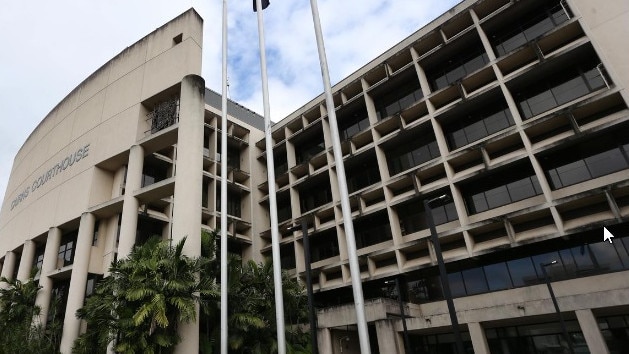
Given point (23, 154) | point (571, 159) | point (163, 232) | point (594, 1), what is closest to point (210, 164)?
point (163, 232)

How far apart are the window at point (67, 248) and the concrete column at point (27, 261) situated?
2.68 metres

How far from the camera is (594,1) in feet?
82.1

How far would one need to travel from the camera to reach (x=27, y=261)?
32.6m

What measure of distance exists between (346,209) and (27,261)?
1250 inches

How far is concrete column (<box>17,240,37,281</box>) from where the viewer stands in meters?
32.2

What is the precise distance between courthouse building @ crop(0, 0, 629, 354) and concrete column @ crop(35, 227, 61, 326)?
14 cm

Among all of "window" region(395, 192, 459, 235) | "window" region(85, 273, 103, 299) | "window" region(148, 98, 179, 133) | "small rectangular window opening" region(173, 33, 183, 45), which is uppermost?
"small rectangular window opening" region(173, 33, 183, 45)

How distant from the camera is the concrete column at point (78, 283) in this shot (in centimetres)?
2399

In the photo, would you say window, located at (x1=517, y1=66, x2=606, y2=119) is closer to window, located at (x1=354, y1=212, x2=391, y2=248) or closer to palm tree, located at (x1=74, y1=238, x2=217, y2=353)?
window, located at (x1=354, y1=212, x2=391, y2=248)

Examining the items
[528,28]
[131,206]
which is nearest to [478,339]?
[528,28]

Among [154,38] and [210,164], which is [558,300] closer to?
[210,164]

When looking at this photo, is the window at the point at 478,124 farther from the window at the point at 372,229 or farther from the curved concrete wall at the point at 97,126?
the curved concrete wall at the point at 97,126

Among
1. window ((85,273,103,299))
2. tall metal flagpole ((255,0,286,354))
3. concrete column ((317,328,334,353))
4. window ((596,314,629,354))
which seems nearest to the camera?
tall metal flagpole ((255,0,286,354))

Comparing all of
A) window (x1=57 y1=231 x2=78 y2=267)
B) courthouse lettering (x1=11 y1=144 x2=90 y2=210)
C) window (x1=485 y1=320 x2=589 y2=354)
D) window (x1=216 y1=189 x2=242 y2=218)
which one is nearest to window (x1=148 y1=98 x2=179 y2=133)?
courthouse lettering (x1=11 y1=144 x2=90 y2=210)
